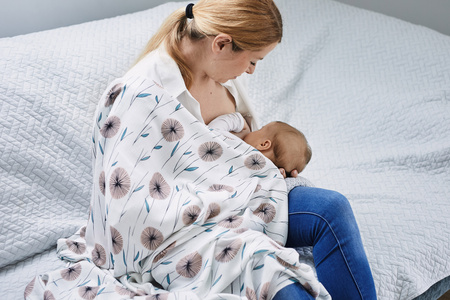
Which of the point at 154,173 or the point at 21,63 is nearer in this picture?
the point at 154,173

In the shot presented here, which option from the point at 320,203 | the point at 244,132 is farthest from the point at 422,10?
the point at 320,203

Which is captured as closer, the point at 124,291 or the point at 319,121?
the point at 124,291

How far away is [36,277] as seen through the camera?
136 centimetres

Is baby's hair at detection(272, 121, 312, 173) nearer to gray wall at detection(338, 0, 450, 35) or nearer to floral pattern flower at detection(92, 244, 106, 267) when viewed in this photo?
floral pattern flower at detection(92, 244, 106, 267)

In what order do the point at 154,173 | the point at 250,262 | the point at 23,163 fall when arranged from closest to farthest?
the point at 250,262, the point at 154,173, the point at 23,163

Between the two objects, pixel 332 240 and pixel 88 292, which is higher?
pixel 332 240

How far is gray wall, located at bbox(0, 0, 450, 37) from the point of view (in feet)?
6.47

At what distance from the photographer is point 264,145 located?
1.64 metres

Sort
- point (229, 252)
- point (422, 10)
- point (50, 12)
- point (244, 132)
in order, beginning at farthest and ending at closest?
point (422, 10), point (50, 12), point (244, 132), point (229, 252)

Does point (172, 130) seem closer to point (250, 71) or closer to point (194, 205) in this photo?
point (194, 205)

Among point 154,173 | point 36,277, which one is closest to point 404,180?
point 154,173

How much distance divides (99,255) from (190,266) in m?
0.27

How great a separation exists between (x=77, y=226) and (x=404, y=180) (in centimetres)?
103

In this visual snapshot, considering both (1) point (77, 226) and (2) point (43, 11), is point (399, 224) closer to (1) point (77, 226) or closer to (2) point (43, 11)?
(1) point (77, 226)
